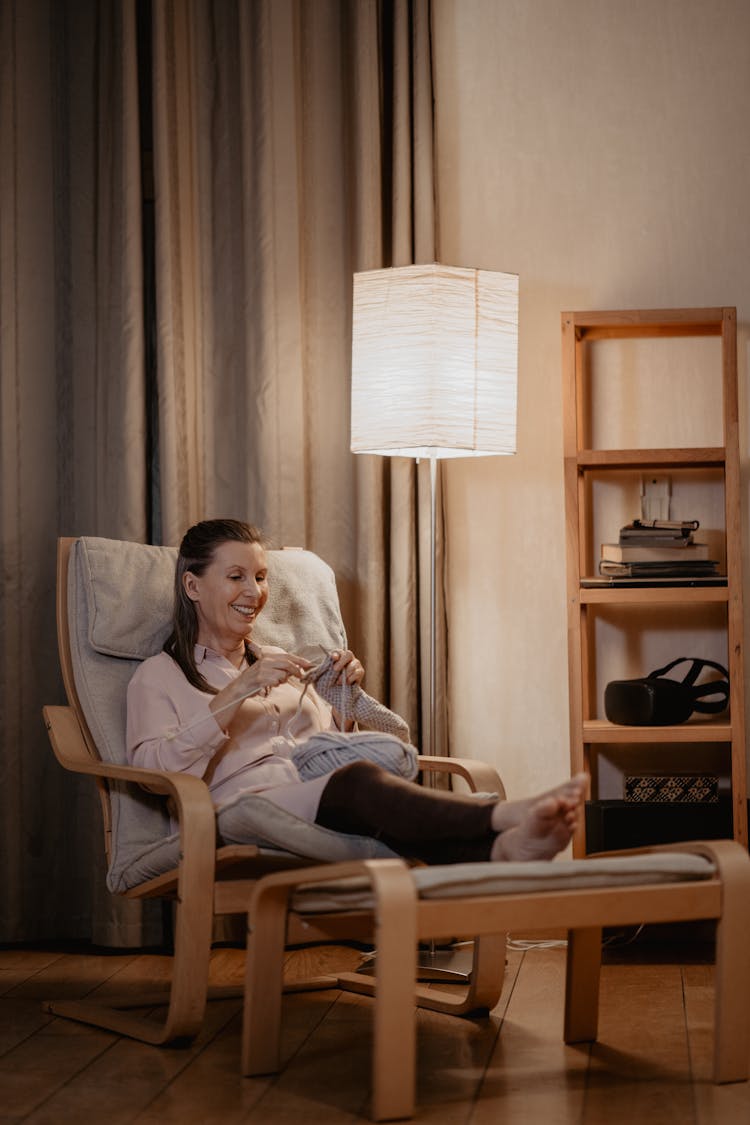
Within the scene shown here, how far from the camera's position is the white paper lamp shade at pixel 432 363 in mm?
3000

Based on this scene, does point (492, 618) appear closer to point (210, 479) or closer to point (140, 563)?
point (210, 479)

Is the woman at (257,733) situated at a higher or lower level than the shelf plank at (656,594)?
lower

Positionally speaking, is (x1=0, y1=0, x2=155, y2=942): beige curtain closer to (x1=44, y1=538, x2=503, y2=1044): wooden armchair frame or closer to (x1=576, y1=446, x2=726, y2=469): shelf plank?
(x1=44, y1=538, x2=503, y2=1044): wooden armchair frame

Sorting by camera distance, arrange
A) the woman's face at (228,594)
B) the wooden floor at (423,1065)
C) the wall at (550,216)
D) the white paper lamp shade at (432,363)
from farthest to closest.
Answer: the wall at (550,216) < the white paper lamp shade at (432,363) < the woman's face at (228,594) < the wooden floor at (423,1065)

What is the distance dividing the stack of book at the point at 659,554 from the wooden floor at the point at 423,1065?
2.93ft

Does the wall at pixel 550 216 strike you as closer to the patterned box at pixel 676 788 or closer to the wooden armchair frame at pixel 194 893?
the patterned box at pixel 676 788

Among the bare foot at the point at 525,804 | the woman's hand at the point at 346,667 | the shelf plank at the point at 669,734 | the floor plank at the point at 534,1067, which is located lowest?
the floor plank at the point at 534,1067

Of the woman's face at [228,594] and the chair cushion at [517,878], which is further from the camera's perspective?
the woman's face at [228,594]

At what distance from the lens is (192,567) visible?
276 centimetres

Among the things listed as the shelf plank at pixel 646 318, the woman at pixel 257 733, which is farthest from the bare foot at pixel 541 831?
the shelf plank at pixel 646 318

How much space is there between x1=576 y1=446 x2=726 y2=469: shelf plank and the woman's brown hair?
2.88 ft

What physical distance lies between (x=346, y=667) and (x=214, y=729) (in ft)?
1.04

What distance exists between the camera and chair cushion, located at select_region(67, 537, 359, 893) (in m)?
2.52

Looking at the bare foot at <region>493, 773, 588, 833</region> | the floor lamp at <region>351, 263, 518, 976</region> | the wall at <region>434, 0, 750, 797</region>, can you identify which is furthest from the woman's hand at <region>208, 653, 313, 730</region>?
the wall at <region>434, 0, 750, 797</region>
